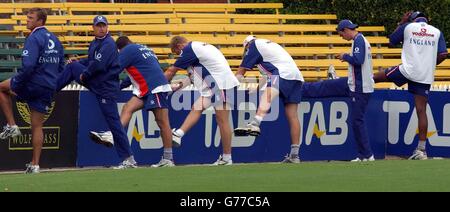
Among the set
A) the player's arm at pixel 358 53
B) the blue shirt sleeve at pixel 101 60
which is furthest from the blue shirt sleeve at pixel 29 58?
the player's arm at pixel 358 53

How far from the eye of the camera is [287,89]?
55.2ft

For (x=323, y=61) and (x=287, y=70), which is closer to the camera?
(x=287, y=70)

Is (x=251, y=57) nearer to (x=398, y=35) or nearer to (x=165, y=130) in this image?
(x=165, y=130)

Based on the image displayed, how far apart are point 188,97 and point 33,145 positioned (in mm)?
2851

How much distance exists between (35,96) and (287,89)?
3.37 meters

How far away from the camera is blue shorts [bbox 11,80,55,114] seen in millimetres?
15594

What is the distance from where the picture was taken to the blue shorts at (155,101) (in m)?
16.3

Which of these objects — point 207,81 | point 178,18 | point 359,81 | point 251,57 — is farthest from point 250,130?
point 178,18

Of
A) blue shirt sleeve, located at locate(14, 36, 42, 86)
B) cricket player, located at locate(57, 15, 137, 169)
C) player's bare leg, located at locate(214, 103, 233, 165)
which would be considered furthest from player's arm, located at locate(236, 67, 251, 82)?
blue shirt sleeve, located at locate(14, 36, 42, 86)

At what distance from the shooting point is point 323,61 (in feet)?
73.7
